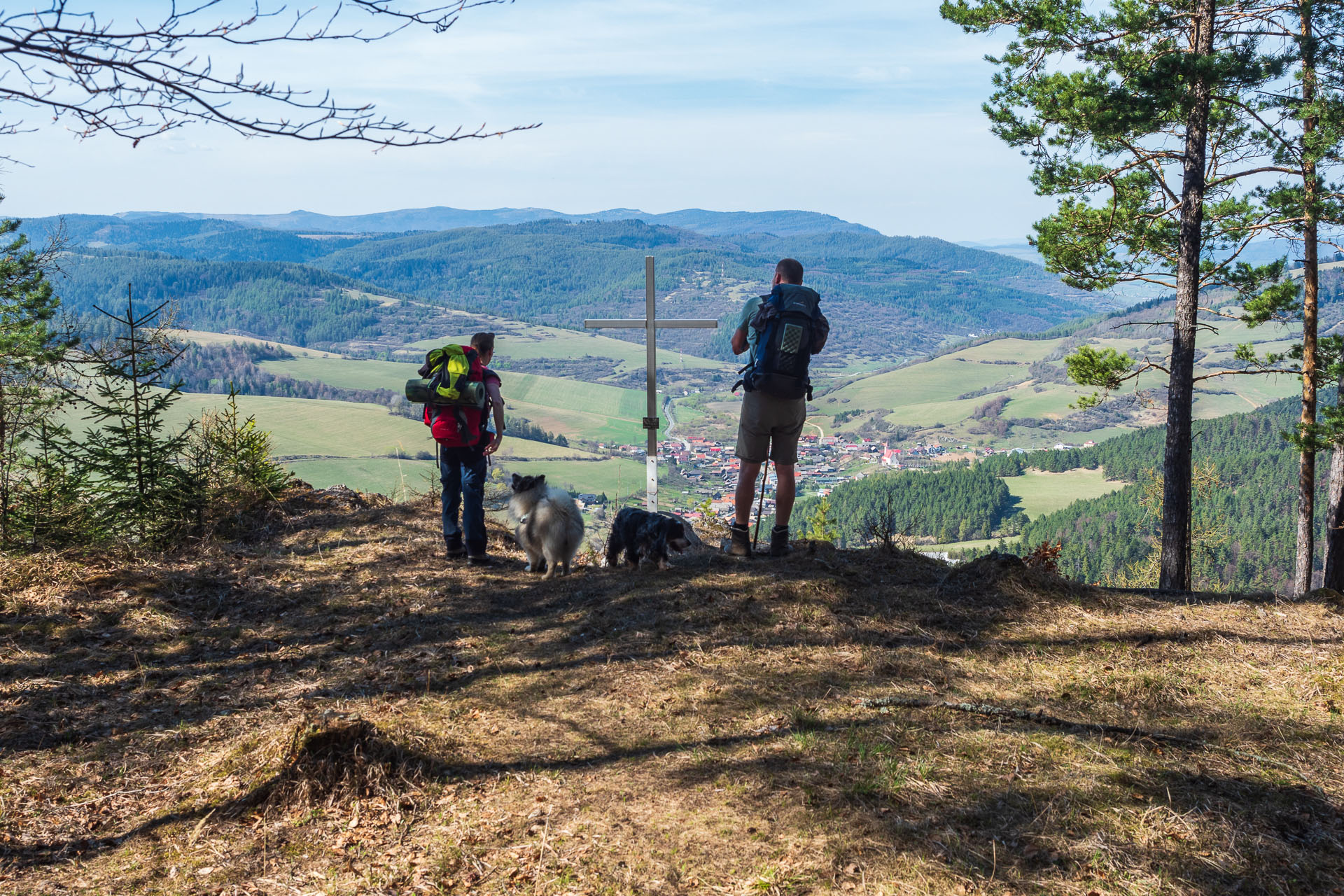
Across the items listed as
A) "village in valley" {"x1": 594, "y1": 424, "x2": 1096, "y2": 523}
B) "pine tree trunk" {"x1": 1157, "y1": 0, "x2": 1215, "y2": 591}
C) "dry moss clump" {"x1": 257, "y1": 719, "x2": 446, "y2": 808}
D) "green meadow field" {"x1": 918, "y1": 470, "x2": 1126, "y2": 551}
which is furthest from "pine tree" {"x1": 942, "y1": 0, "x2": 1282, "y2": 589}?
"green meadow field" {"x1": 918, "y1": 470, "x2": 1126, "y2": 551}

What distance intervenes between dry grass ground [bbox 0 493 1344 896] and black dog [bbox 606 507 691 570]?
49 cm

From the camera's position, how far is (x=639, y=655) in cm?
533

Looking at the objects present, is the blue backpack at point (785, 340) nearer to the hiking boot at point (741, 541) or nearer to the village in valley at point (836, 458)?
the hiking boot at point (741, 541)

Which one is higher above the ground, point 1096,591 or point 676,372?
point 676,372

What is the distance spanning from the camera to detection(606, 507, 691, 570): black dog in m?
7.45

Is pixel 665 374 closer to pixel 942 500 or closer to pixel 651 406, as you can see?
pixel 942 500

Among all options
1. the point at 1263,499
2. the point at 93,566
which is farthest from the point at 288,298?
the point at 93,566

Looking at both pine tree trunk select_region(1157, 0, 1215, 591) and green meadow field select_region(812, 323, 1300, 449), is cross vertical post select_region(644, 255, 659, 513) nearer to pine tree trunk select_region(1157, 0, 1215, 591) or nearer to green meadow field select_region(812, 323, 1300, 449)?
pine tree trunk select_region(1157, 0, 1215, 591)

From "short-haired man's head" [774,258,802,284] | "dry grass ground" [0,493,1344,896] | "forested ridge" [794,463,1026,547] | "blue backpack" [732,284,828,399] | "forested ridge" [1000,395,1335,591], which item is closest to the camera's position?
"dry grass ground" [0,493,1344,896]

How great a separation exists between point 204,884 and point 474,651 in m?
2.54

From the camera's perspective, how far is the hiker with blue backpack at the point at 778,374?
648 centimetres

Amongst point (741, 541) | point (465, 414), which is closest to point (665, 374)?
point (465, 414)

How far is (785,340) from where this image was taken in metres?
6.45

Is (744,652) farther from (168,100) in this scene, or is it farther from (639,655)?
(168,100)
